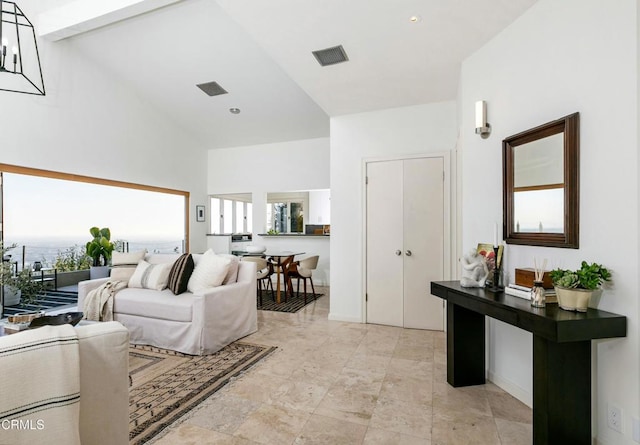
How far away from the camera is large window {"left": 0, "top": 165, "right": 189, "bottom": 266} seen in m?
4.62

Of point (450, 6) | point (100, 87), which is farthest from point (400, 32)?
point (100, 87)

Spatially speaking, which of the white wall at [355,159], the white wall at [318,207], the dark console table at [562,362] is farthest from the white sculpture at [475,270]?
the white wall at [318,207]

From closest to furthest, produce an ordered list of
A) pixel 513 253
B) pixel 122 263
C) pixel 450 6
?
1. pixel 450 6
2. pixel 513 253
3. pixel 122 263

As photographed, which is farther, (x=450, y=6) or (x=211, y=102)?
(x=211, y=102)

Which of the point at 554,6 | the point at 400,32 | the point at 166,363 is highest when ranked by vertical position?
the point at 400,32

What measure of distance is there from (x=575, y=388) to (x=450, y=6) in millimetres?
2390

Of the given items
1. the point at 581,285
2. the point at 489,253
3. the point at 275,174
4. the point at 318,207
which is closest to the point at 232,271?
the point at 489,253

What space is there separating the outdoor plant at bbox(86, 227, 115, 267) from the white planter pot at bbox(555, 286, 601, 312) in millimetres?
6336

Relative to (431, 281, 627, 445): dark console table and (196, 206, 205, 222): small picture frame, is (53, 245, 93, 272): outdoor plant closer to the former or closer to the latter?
(196, 206, 205, 222): small picture frame

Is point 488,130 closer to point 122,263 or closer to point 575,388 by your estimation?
point 575,388

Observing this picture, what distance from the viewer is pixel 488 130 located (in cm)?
260

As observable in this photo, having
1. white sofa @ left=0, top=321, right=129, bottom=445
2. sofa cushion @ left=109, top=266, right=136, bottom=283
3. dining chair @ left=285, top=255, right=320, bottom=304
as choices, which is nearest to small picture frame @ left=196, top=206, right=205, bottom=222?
dining chair @ left=285, top=255, right=320, bottom=304

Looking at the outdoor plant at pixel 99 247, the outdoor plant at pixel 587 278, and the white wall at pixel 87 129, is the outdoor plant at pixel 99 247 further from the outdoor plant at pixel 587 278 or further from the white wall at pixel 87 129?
the outdoor plant at pixel 587 278

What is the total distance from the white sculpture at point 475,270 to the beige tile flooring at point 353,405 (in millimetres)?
801
